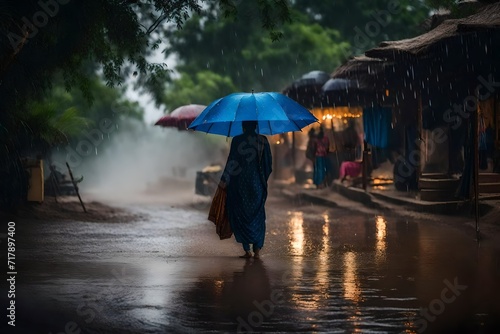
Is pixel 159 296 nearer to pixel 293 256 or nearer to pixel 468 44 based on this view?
pixel 293 256

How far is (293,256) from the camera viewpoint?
35.7 feet

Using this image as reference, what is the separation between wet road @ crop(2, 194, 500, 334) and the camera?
6.62 m

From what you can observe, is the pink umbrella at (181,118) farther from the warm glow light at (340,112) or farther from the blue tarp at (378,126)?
the warm glow light at (340,112)

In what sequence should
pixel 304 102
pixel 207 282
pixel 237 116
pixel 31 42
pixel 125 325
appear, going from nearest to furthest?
pixel 125 325 < pixel 207 282 < pixel 237 116 < pixel 31 42 < pixel 304 102

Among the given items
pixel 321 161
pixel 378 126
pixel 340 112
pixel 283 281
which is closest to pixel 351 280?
pixel 283 281

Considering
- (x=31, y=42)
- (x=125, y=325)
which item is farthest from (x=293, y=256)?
(x=31, y=42)

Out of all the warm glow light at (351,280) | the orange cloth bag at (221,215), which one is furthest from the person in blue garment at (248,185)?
the warm glow light at (351,280)

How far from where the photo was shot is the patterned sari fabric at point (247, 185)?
10.7m

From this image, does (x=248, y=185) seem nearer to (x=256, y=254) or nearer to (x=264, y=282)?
(x=256, y=254)

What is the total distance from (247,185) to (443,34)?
19.5 ft

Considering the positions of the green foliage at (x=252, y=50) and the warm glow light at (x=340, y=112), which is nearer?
the warm glow light at (x=340, y=112)

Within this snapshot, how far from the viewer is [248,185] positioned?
10820mm

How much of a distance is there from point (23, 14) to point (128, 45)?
367cm

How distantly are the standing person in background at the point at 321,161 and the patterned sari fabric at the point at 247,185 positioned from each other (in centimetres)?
1483
